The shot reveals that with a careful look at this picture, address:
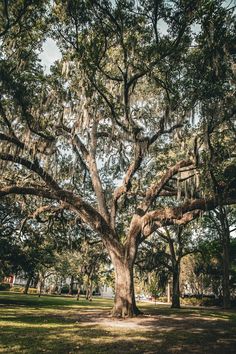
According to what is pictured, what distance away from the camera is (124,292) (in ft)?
45.0

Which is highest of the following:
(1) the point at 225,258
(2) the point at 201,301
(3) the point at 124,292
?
(1) the point at 225,258

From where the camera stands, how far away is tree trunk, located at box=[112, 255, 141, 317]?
13469 mm

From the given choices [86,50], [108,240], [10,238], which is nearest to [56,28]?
[86,50]

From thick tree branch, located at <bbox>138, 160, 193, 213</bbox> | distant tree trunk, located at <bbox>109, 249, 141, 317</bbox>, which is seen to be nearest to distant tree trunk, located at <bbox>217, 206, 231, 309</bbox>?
thick tree branch, located at <bbox>138, 160, 193, 213</bbox>

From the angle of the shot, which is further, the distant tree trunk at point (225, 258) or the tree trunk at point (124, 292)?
the distant tree trunk at point (225, 258)

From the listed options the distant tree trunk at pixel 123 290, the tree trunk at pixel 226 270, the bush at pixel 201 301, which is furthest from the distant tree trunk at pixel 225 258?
the distant tree trunk at pixel 123 290

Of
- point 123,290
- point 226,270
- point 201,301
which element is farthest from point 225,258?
point 123,290

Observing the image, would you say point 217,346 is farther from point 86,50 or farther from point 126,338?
point 86,50

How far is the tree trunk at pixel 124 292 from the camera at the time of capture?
13.5 meters

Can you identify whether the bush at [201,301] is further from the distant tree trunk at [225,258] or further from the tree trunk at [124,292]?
the tree trunk at [124,292]

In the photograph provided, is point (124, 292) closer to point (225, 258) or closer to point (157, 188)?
point (157, 188)

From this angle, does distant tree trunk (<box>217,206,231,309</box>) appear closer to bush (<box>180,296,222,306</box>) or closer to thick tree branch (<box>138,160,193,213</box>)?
bush (<box>180,296,222,306</box>)

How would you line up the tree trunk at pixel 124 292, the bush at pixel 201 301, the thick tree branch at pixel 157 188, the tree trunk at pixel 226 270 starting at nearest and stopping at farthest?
1. the tree trunk at pixel 124 292
2. the thick tree branch at pixel 157 188
3. the tree trunk at pixel 226 270
4. the bush at pixel 201 301

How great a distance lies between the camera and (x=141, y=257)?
26.0 meters
